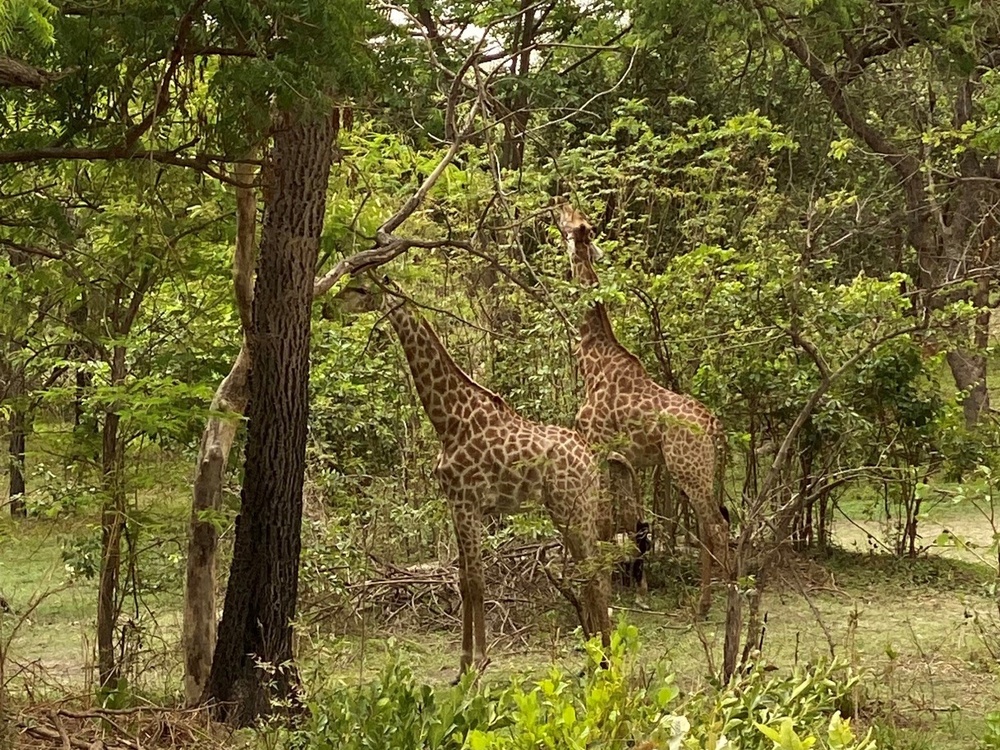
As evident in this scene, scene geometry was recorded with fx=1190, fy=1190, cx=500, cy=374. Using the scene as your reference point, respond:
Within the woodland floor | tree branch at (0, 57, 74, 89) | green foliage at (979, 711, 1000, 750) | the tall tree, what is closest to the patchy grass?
the woodland floor

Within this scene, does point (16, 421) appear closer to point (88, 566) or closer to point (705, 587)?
point (88, 566)

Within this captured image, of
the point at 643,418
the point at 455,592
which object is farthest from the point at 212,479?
the point at 643,418

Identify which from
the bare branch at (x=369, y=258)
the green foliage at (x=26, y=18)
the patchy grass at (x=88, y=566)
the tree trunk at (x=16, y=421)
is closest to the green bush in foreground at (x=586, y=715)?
the patchy grass at (x=88, y=566)

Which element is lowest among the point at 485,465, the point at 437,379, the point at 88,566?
the point at 88,566

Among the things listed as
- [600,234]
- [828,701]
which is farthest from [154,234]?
[600,234]

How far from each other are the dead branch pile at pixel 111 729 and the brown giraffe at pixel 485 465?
161cm

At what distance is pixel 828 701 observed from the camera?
4.50m

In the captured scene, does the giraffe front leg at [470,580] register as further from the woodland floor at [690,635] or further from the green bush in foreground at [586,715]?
the green bush in foreground at [586,715]

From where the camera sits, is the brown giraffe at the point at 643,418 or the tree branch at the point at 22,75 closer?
the tree branch at the point at 22,75

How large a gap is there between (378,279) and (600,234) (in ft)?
12.3

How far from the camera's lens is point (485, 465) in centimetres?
613

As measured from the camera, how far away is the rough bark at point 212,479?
17.4 ft

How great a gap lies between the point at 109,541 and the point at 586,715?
2982mm

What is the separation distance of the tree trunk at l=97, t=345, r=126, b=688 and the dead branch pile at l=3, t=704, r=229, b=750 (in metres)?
0.78
